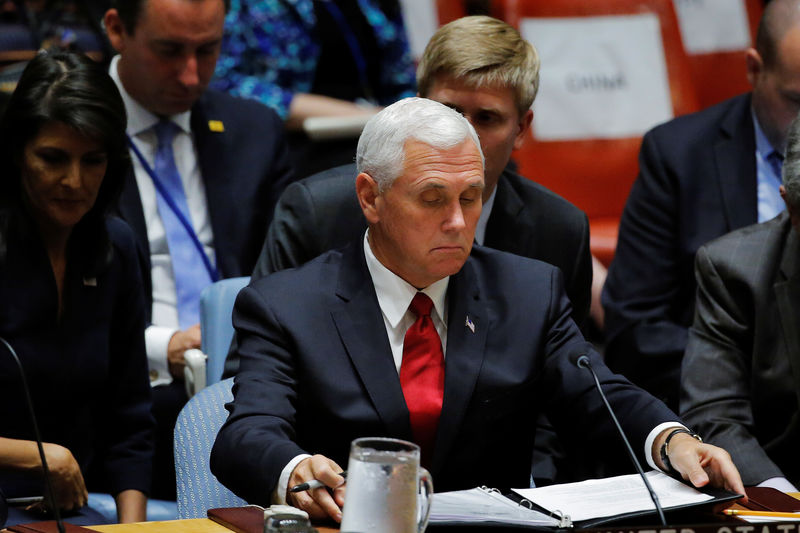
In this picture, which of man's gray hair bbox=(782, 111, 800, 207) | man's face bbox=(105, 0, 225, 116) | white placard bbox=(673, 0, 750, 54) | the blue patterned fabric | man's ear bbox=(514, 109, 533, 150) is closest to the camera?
Answer: man's gray hair bbox=(782, 111, 800, 207)

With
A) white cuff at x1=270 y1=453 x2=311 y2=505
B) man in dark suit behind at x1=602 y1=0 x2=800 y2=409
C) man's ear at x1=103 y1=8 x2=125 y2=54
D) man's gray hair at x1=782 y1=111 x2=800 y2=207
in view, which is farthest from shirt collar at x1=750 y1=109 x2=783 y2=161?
white cuff at x1=270 y1=453 x2=311 y2=505

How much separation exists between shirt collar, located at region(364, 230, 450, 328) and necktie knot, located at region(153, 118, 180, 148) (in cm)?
148

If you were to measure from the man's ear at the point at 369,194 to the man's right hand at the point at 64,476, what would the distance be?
848 mm

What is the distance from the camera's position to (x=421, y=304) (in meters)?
2.34

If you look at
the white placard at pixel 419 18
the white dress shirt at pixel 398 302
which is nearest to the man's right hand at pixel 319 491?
the white dress shirt at pixel 398 302

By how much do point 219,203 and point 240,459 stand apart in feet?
5.61

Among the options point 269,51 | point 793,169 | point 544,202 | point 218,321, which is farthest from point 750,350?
point 269,51

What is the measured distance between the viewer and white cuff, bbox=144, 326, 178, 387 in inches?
133

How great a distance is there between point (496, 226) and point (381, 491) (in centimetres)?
155

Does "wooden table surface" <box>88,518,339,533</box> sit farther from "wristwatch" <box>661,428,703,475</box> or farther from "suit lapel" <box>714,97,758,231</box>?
"suit lapel" <box>714,97,758,231</box>

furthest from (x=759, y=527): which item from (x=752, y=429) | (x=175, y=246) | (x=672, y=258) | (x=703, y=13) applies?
(x=703, y=13)

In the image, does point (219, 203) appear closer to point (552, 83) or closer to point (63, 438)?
point (63, 438)

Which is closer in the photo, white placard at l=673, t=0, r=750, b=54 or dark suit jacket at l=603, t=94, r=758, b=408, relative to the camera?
dark suit jacket at l=603, t=94, r=758, b=408

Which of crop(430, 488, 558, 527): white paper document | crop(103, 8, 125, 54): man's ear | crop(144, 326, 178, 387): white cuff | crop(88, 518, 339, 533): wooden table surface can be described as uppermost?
crop(103, 8, 125, 54): man's ear
